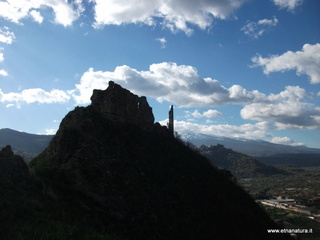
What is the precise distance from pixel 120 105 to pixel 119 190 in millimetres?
15047

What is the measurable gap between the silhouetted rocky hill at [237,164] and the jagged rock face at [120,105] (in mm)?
140652

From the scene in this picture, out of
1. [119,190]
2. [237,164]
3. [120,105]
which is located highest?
[120,105]

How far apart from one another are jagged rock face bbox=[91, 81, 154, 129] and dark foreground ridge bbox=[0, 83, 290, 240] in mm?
129

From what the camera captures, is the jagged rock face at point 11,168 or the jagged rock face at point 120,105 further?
the jagged rock face at point 120,105

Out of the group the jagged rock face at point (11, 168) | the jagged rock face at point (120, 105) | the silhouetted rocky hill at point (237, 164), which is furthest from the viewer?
the silhouetted rocky hill at point (237, 164)

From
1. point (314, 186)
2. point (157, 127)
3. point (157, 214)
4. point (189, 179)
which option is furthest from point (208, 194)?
point (314, 186)

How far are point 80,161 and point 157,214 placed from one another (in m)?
7.42

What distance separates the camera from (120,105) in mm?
33375

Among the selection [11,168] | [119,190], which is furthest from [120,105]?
[11,168]

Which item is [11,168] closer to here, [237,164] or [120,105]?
[120,105]

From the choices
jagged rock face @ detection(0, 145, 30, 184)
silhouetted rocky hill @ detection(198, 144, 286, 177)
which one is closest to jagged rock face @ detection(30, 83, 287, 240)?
jagged rock face @ detection(0, 145, 30, 184)

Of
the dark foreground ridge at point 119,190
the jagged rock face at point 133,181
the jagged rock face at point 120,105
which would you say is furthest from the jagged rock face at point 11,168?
the jagged rock face at point 120,105

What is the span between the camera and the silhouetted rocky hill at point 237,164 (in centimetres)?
17412

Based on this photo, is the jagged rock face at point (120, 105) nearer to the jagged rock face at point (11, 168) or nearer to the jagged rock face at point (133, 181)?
the jagged rock face at point (133, 181)
